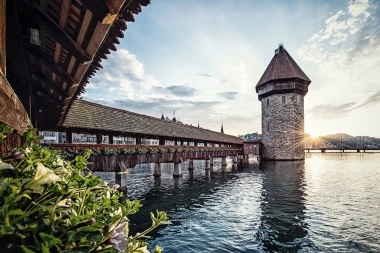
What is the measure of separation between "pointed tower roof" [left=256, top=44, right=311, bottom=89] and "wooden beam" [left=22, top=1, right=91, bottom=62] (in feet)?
→ 141

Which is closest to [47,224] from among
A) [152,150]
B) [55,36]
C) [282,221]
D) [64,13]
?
[64,13]

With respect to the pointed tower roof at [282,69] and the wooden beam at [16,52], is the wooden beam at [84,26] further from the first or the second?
the pointed tower roof at [282,69]

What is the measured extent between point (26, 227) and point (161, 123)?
25538 millimetres

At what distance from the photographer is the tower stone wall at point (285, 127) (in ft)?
137

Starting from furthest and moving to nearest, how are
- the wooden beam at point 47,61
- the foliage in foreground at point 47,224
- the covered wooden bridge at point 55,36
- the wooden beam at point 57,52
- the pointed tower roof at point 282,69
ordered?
1. the pointed tower roof at point 282,69
2. the wooden beam at point 47,61
3. the wooden beam at point 57,52
4. the covered wooden bridge at point 55,36
5. the foliage in foreground at point 47,224

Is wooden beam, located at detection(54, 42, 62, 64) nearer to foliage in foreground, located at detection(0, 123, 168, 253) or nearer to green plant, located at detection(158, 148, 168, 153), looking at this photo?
foliage in foreground, located at detection(0, 123, 168, 253)

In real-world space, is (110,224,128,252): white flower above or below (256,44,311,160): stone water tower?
below

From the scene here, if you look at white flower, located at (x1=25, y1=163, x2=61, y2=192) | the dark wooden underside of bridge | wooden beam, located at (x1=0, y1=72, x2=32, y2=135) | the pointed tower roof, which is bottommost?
the dark wooden underside of bridge

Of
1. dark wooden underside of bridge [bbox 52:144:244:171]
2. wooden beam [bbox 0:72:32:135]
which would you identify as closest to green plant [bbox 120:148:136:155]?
dark wooden underside of bridge [bbox 52:144:244:171]

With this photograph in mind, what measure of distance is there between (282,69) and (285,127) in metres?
11.5

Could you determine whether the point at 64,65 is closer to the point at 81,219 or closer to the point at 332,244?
the point at 81,219

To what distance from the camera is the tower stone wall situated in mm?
41906

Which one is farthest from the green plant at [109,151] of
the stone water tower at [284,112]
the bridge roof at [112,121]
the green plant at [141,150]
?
the stone water tower at [284,112]

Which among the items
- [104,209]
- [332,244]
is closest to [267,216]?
[332,244]
